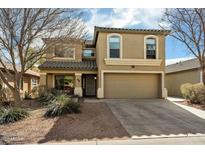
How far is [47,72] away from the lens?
1891 centimetres

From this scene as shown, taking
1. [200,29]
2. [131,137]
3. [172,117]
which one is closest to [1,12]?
[131,137]

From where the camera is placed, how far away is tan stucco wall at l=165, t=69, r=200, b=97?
21.2 metres

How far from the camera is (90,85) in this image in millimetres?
21812

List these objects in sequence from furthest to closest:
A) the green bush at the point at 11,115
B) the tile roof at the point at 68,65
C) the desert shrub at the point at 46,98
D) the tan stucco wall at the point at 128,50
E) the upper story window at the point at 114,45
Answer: the tile roof at the point at 68,65
the upper story window at the point at 114,45
the tan stucco wall at the point at 128,50
the desert shrub at the point at 46,98
the green bush at the point at 11,115

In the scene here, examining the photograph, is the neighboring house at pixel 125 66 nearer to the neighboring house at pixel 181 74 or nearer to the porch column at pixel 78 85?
the porch column at pixel 78 85

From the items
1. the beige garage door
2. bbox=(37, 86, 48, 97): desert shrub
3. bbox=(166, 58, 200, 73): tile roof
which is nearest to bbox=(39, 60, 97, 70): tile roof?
bbox=(37, 86, 48, 97): desert shrub

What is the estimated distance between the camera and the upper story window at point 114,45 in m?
18.3

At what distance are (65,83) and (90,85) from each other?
258 centimetres

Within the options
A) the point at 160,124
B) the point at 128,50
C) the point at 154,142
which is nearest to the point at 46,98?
the point at 128,50

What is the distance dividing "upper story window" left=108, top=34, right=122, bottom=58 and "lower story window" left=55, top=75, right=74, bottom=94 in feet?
18.0

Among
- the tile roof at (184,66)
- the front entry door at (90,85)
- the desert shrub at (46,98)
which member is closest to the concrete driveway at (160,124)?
the desert shrub at (46,98)

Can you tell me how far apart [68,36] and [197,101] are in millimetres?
10246
